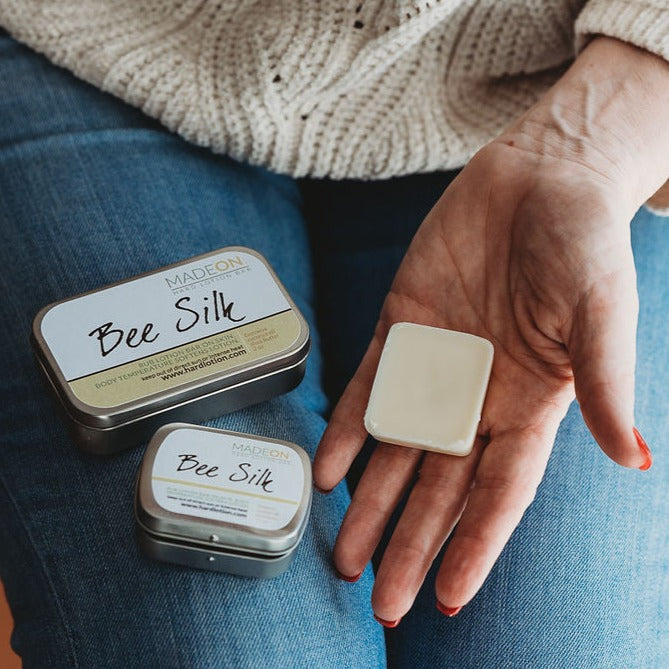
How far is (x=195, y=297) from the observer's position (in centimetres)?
80

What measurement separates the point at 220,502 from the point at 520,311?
1.05 ft

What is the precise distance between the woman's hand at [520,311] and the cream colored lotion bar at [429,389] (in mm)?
21

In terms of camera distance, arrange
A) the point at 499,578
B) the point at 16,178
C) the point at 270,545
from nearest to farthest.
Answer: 1. the point at 270,545
2. the point at 499,578
3. the point at 16,178

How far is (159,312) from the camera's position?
2.57ft

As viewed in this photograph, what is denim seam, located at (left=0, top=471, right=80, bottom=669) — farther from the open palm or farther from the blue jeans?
the open palm

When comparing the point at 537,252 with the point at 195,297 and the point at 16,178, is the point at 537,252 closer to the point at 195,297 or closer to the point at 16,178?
the point at 195,297

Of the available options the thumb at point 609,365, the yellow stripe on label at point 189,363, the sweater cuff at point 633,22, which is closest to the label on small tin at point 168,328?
the yellow stripe on label at point 189,363

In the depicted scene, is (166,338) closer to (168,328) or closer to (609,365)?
(168,328)

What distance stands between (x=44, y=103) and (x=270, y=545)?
21.9 inches

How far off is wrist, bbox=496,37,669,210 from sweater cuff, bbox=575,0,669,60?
25 mm

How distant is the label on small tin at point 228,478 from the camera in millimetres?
671

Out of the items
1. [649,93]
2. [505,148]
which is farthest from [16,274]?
[649,93]

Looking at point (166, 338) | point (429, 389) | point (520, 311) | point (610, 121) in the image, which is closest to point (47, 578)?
point (166, 338)

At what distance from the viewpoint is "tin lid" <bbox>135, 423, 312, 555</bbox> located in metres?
0.66
